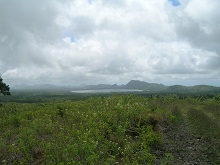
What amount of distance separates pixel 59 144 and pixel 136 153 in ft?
11.2

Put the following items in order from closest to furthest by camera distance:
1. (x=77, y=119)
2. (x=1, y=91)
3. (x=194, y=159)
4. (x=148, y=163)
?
1. (x=148, y=163)
2. (x=194, y=159)
3. (x=77, y=119)
4. (x=1, y=91)

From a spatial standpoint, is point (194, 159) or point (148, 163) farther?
point (194, 159)

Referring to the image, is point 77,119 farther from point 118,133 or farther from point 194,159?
point 194,159

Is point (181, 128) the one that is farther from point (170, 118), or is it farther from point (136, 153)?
point (136, 153)

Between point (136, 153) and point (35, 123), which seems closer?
point (136, 153)

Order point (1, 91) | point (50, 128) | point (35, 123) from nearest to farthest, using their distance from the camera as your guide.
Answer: point (50, 128) < point (35, 123) < point (1, 91)

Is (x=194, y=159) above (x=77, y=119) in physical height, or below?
below

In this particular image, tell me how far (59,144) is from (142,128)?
5009 millimetres

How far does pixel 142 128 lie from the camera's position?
14.2 meters

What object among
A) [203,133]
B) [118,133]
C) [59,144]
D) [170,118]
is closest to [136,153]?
[118,133]

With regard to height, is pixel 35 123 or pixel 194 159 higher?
pixel 35 123

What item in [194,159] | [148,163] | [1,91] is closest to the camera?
[148,163]

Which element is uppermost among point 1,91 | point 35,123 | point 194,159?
point 1,91

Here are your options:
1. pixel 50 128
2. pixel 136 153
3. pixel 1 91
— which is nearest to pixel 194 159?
pixel 136 153
